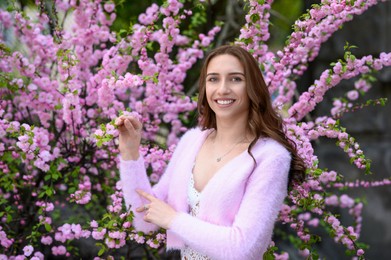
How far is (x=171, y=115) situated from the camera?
3.40m

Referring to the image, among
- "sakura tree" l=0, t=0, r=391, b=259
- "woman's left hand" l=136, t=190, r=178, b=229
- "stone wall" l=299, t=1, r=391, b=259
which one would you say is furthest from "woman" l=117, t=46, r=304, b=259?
"stone wall" l=299, t=1, r=391, b=259

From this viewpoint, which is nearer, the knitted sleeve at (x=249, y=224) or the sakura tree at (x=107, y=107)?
the knitted sleeve at (x=249, y=224)

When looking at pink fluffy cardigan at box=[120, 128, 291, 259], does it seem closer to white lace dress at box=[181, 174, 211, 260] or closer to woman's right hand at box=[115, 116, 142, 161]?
white lace dress at box=[181, 174, 211, 260]

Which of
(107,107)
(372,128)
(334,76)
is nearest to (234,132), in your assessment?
(334,76)

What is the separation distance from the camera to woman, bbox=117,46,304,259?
1.82 meters

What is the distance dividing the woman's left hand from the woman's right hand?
0.18m

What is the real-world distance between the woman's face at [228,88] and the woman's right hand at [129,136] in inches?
11.9

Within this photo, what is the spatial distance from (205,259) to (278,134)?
53cm

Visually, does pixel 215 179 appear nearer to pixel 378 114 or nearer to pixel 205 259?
pixel 205 259

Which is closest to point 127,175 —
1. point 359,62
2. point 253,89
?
point 253,89

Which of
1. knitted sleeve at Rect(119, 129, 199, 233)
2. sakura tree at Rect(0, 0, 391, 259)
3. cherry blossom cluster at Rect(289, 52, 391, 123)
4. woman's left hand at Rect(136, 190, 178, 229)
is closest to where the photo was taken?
woman's left hand at Rect(136, 190, 178, 229)

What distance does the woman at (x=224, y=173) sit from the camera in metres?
1.82

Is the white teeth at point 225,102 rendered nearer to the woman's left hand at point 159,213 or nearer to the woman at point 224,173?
the woman at point 224,173

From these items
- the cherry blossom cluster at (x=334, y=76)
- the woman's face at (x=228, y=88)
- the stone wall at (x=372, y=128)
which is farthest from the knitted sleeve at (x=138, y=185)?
the stone wall at (x=372, y=128)
